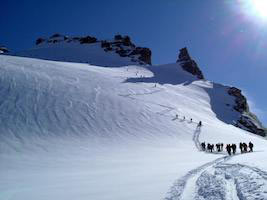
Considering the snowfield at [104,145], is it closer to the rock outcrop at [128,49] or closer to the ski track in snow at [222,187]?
the ski track in snow at [222,187]

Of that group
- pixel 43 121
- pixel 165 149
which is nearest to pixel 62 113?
pixel 43 121

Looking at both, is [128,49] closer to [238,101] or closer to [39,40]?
[238,101]

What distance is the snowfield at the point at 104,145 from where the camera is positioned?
11.2 meters

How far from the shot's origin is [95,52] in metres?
122

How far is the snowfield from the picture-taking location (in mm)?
11234

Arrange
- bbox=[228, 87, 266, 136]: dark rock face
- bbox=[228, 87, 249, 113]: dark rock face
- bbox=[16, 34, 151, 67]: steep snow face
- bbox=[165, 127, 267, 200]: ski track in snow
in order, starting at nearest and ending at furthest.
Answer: bbox=[165, 127, 267, 200]: ski track in snow < bbox=[228, 87, 266, 136]: dark rock face < bbox=[228, 87, 249, 113]: dark rock face < bbox=[16, 34, 151, 67]: steep snow face

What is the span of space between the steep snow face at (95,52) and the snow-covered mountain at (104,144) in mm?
50600

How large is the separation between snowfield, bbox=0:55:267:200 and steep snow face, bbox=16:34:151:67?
170ft

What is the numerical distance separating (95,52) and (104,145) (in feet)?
320

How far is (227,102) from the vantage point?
266 feet

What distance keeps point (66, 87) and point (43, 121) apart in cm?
1398

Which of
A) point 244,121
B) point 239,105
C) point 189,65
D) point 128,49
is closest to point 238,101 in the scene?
point 239,105

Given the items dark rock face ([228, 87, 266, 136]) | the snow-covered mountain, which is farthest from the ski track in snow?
dark rock face ([228, 87, 266, 136])

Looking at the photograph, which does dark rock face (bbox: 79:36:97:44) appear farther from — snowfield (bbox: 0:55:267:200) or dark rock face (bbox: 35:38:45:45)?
snowfield (bbox: 0:55:267:200)
